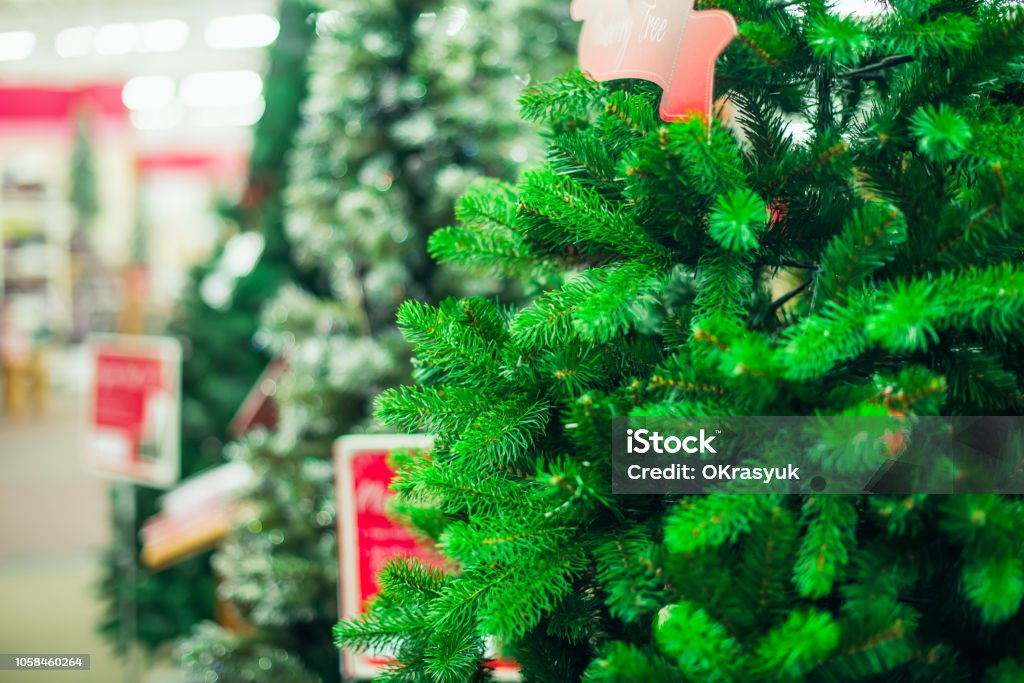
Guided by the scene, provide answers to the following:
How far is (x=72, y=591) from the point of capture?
370 centimetres

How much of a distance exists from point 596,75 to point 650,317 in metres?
0.25

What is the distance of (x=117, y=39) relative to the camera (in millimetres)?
9773

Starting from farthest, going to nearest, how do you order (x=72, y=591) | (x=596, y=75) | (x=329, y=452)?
(x=72, y=591) < (x=329, y=452) < (x=596, y=75)

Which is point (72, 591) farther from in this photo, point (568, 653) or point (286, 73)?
point (568, 653)

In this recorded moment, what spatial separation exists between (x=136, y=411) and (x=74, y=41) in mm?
9029

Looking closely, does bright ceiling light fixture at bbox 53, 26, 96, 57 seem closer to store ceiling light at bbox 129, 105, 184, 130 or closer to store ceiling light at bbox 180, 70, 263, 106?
store ceiling light at bbox 129, 105, 184, 130

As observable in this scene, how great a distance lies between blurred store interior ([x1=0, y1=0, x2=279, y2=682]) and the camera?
763 centimetres

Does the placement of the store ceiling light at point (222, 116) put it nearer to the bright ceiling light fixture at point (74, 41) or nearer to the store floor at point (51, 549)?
the bright ceiling light fixture at point (74, 41)

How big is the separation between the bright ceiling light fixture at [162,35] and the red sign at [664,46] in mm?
10026

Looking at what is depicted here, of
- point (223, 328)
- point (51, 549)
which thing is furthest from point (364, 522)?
point (51, 549)

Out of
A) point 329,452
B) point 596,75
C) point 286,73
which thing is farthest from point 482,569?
point 286,73

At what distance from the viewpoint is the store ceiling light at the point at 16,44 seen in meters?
9.48

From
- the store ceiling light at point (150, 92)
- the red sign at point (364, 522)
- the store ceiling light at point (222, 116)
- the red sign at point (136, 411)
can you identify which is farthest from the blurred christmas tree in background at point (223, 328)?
the store ceiling light at point (222, 116)

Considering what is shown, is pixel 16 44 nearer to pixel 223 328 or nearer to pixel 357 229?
pixel 223 328
